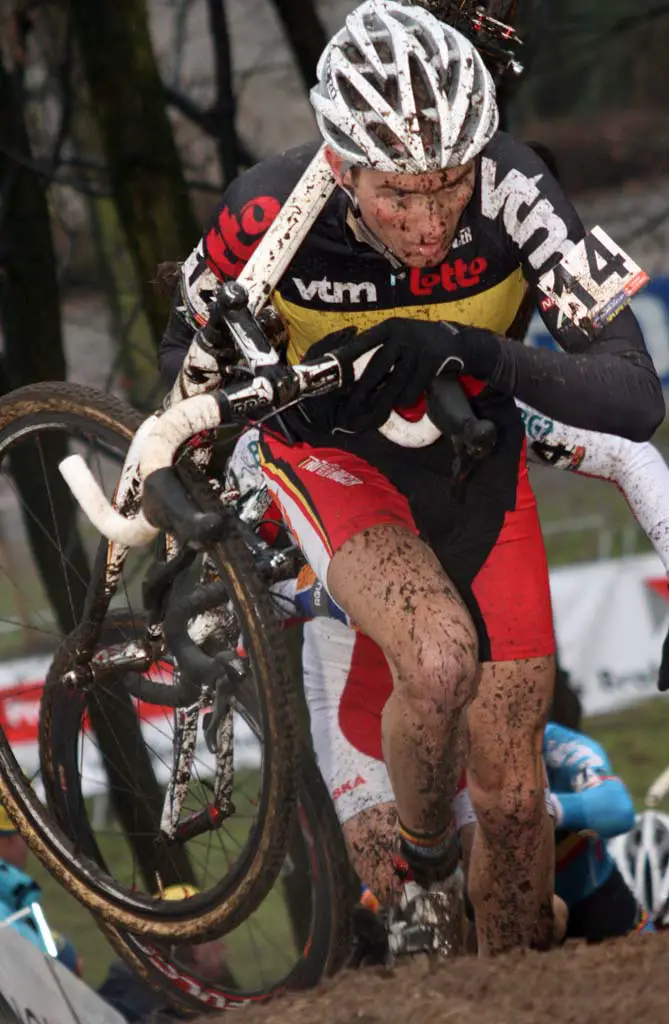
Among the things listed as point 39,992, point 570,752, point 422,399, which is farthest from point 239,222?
point 570,752

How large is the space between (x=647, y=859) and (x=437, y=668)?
2.98 metres

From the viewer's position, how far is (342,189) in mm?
3814

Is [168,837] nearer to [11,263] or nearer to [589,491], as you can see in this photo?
[11,263]

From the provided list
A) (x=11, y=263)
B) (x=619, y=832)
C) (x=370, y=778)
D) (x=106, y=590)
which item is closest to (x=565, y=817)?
(x=619, y=832)

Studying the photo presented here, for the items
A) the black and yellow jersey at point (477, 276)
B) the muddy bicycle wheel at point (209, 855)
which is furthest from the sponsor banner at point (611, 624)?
the black and yellow jersey at point (477, 276)

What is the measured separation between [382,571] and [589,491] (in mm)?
13476

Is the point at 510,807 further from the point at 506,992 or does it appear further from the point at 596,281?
the point at 596,281

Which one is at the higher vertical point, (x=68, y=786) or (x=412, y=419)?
(x=412, y=419)

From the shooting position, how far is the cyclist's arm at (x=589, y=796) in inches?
203

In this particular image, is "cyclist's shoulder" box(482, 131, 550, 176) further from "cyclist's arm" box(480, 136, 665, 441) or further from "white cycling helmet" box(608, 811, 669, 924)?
"white cycling helmet" box(608, 811, 669, 924)

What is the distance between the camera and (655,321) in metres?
13.3

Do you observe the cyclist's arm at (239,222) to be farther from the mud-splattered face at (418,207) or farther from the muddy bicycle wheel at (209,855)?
the muddy bicycle wheel at (209,855)

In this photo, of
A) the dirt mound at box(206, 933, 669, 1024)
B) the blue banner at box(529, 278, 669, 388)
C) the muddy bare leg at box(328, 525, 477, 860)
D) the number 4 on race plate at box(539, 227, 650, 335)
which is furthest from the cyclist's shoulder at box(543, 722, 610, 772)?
the blue banner at box(529, 278, 669, 388)

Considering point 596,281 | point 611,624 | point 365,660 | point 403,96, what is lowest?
point 611,624
